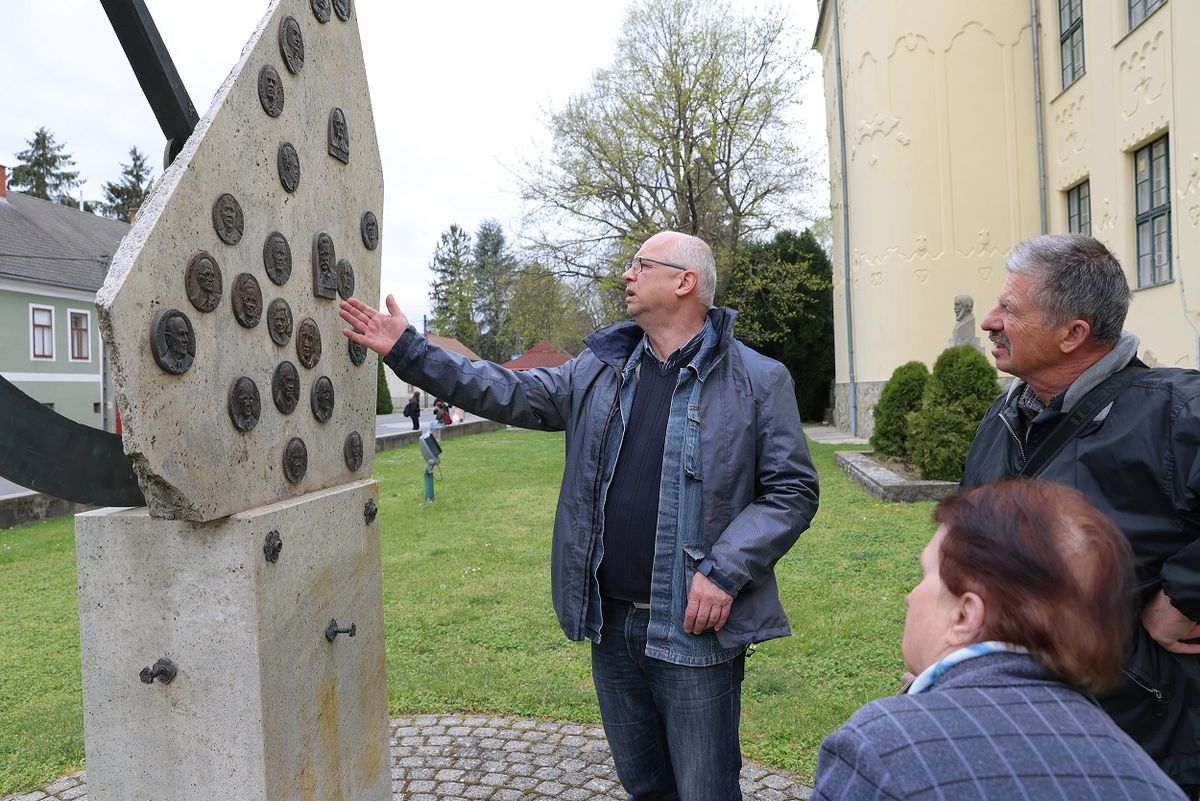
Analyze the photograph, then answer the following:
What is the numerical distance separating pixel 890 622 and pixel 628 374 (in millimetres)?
3913

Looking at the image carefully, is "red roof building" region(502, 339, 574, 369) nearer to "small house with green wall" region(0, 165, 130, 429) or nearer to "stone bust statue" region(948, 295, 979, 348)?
"stone bust statue" region(948, 295, 979, 348)

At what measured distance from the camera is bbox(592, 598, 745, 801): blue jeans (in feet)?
9.16

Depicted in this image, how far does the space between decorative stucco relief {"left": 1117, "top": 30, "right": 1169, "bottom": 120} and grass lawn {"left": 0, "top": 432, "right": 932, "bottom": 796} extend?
6684mm

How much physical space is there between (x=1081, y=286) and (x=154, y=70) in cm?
282

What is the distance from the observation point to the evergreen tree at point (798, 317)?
26.1 metres

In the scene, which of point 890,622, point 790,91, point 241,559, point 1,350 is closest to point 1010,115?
point 790,91

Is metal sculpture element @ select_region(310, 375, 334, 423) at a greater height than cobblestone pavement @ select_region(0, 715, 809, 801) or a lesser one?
greater

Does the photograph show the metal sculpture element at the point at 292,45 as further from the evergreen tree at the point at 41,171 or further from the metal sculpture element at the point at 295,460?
the evergreen tree at the point at 41,171

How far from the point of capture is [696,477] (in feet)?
9.17

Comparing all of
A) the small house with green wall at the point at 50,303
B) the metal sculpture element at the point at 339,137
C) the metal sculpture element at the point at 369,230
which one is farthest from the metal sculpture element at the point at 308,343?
the small house with green wall at the point at 50,303

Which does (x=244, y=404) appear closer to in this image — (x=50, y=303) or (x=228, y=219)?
(x=228, y=219)

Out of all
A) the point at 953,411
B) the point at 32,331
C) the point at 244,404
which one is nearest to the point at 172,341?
the point at 244,404

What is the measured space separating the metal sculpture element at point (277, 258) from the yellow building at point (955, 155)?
1367 centimetres

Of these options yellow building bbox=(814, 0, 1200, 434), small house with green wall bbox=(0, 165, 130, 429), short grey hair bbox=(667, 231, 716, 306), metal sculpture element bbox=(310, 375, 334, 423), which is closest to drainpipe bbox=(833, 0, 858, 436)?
yellow building bbox=(814, 0, 1200, 434)
